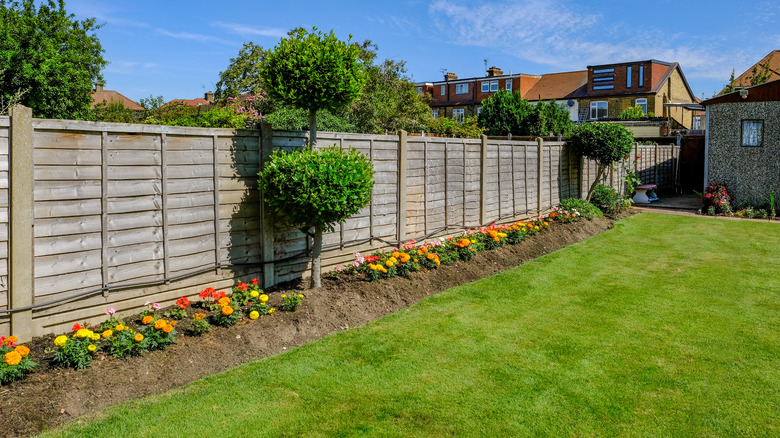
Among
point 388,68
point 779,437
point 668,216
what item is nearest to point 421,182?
point 779,437

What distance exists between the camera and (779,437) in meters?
3.97

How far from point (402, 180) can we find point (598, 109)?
43880mm

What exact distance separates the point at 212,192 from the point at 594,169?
517 inches

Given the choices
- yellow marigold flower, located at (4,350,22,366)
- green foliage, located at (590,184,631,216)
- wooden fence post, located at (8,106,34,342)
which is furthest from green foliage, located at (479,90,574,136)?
yellow marigold flower, located at (4,350,22,366)

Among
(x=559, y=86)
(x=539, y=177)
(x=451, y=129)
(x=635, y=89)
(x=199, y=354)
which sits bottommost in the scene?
(x=199, y=354)

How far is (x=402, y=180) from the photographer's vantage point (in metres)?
8.67

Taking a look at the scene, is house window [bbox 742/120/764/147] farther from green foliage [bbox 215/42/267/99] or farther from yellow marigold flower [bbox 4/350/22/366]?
green foliage [bbox 215/42/267/99]

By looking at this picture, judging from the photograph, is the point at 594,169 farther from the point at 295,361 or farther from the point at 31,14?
the point at 31,14

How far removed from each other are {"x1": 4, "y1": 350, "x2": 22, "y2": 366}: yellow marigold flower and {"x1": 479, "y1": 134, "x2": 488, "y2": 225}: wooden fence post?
8309 millimetres

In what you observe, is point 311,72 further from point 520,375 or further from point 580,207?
point 580,207

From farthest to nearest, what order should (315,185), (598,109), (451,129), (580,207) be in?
(598,109), (451,129), (580,207), (315,185)

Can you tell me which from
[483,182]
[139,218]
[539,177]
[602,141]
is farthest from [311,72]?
[602,141]

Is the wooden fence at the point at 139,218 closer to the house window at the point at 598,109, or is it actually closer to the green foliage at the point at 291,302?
the green foliage at the point at 291,302

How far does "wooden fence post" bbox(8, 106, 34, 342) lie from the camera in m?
4.61
